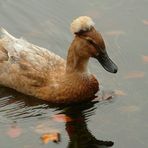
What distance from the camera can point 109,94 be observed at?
9.04 m

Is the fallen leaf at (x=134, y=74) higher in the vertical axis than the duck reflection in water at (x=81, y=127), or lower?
higher

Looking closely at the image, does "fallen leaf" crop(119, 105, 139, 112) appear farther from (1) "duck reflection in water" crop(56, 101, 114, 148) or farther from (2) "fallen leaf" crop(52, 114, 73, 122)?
(2) "fallen leaf" crop(52, 114, 73, 122)

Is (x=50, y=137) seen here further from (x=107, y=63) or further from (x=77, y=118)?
(x=107, y=63)

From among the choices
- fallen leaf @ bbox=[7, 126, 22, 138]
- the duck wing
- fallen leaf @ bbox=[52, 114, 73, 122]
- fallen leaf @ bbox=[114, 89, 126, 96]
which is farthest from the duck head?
fallen leaf @ bbox=[7, 126, 22, 138]

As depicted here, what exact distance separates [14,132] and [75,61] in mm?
1419

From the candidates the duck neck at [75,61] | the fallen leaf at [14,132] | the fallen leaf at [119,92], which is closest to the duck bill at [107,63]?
the duck neck at [75,61]

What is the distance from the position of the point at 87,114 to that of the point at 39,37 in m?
2.23

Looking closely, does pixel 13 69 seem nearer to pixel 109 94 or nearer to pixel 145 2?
pixel 109 94

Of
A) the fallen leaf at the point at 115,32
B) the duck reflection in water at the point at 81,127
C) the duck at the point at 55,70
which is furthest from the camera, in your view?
the fallen leaf at the point at 115,32

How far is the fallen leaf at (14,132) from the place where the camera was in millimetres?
8148

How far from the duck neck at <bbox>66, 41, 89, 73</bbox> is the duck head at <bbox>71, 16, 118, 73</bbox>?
69 mm

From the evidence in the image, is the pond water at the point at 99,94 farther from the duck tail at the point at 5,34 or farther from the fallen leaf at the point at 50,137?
→ the duck tail at the point at 5,34

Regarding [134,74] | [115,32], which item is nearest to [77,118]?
[134,74]

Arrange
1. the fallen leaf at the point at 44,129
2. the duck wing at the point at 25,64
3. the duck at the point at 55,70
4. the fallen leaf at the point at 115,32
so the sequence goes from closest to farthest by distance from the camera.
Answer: the fallen leaf at the point at 44,129
the duck at the point at 55,70
the duck wing at the point at 25,64
the fallen leaf at the point at 115,32
